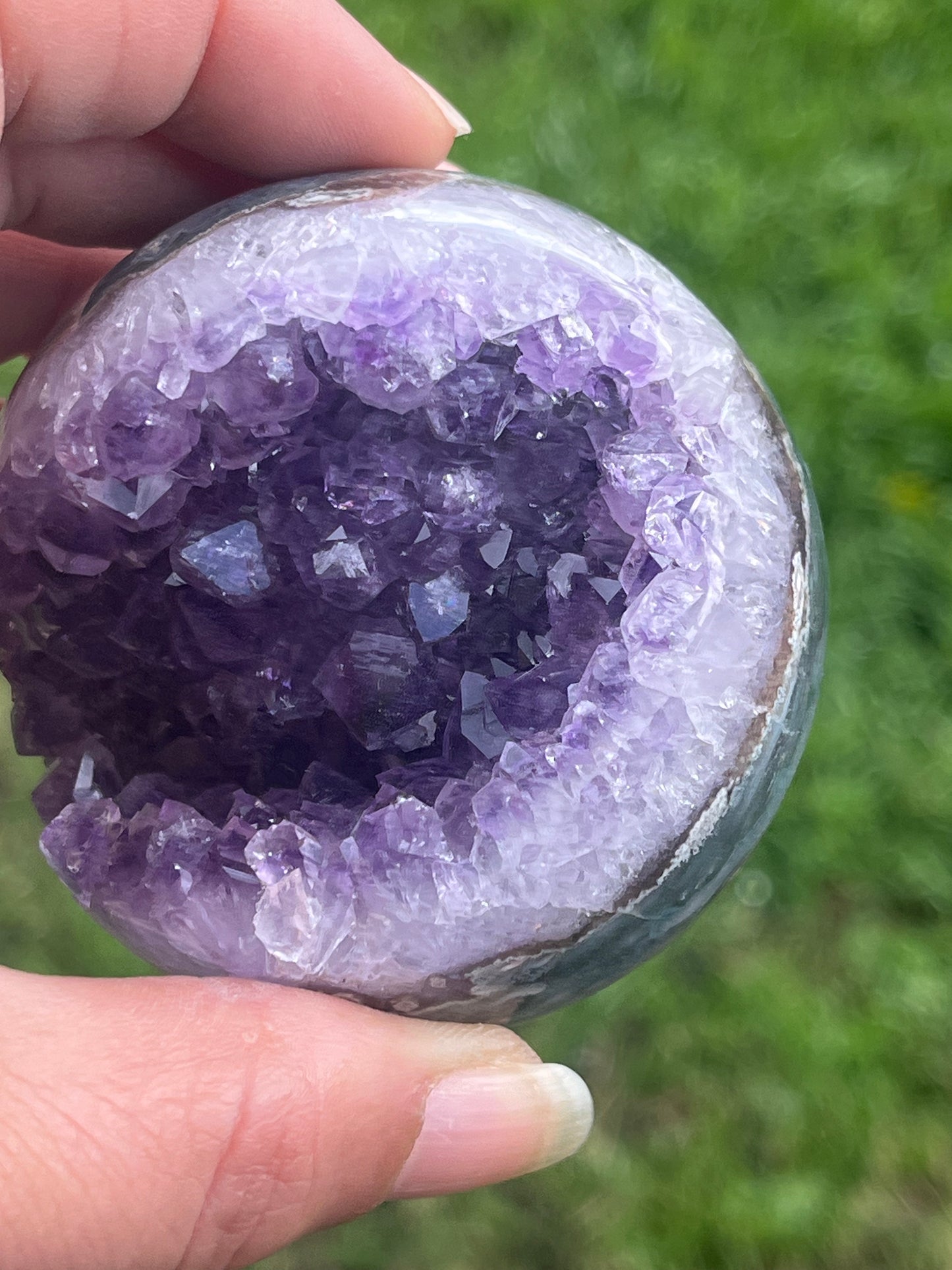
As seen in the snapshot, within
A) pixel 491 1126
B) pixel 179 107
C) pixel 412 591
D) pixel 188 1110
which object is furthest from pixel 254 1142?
pixel 179 107

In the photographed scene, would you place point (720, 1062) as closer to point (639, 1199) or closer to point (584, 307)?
point (639, 1199)

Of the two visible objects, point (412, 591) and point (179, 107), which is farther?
point (179, 107)

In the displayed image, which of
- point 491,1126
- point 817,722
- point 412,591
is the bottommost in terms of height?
point 817,722

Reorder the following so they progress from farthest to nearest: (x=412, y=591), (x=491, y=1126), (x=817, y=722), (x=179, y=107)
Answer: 1. (x=817, y=722)
2. (x=179, y=107)
3. (x=491, y=1126)
4. (x=412, y=591)

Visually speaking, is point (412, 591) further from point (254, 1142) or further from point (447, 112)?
point (447, 112)

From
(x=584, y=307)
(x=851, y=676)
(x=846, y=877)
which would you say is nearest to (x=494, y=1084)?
(x=584, y=307)

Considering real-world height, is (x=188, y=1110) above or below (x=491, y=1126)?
above
